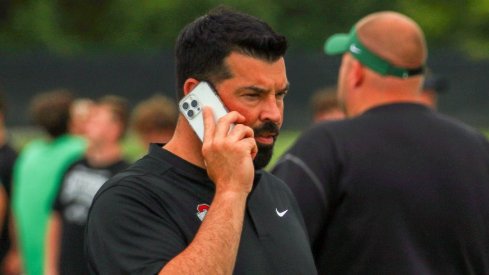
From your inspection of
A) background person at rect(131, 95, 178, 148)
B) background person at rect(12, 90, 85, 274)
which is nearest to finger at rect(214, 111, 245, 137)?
background person at rect(131, 95, 178, 148)

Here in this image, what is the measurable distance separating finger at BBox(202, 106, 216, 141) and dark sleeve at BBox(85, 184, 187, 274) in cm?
22

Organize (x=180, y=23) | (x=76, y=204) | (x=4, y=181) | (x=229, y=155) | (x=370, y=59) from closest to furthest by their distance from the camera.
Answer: (x=229, y=155) → (x=370, y=59) → (x=76, y=204) → (x=4, y=181) → (x=180, y=23)

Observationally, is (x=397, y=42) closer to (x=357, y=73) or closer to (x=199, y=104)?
(x=357, y=73)

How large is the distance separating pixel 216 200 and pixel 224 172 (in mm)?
81

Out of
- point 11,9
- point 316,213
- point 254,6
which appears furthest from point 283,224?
point 11,9

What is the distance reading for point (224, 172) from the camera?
125 inches

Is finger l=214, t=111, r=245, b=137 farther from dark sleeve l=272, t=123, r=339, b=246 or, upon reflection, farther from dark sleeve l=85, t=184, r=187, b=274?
dark sleeve l=272, t=123, r=339, b=246

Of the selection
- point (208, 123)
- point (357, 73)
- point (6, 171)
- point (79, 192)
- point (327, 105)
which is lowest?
point (327, 105)

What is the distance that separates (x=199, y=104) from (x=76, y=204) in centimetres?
440

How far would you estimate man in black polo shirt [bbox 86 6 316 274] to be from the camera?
3115 mm

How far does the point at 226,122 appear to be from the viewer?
10.5 feet

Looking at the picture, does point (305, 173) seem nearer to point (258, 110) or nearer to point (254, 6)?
point (258, 110)

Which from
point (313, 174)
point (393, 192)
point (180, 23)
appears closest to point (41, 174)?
point (313, 174)

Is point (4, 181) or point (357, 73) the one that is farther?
point (4, 181)
